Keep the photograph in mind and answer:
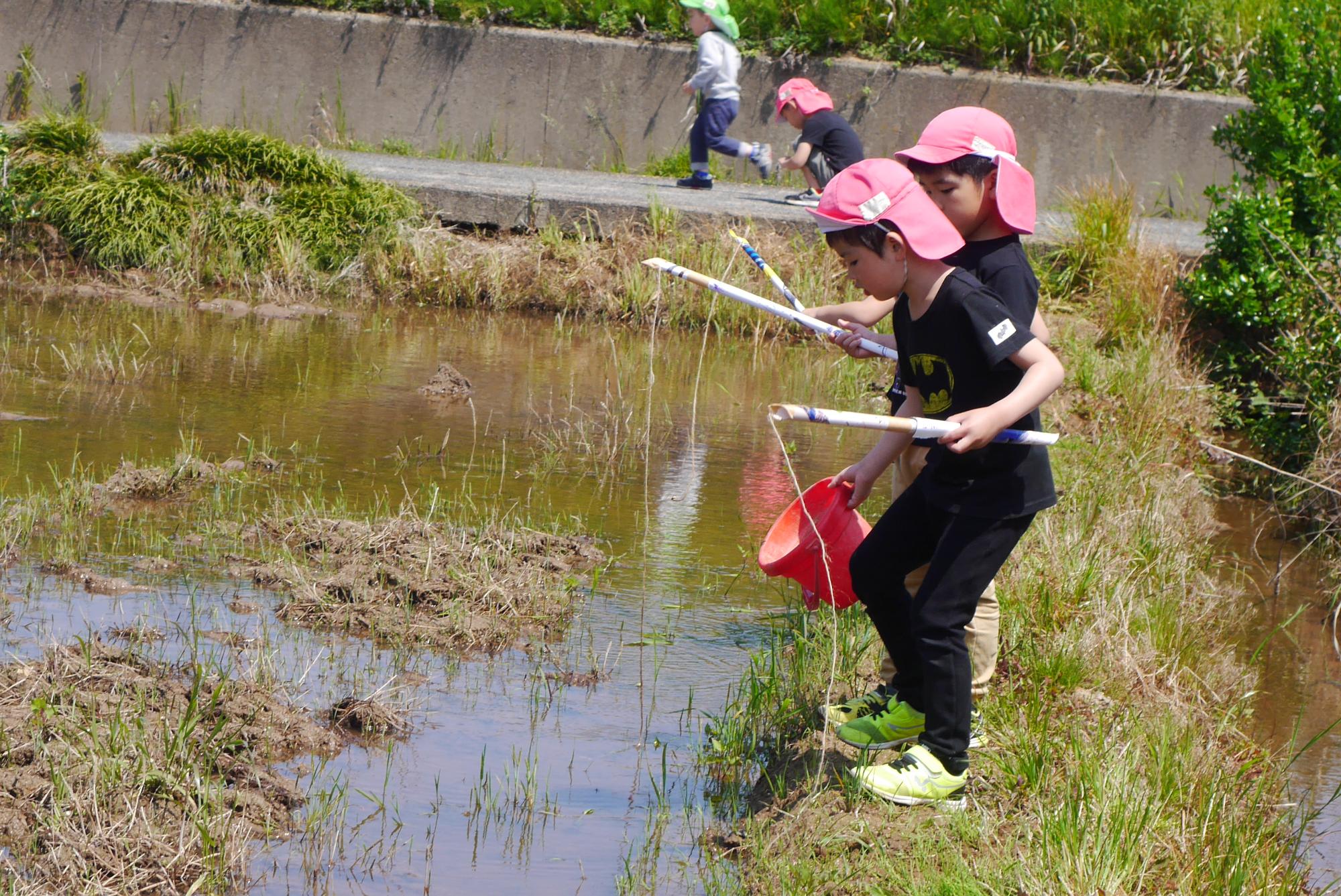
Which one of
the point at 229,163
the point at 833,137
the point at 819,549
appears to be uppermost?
the point at 833,137

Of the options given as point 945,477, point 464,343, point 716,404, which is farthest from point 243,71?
point 945,477

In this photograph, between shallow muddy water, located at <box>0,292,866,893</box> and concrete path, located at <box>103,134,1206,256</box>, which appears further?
concrete path, located at <box>103,134,1206,256</box>

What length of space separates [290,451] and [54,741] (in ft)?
10.5

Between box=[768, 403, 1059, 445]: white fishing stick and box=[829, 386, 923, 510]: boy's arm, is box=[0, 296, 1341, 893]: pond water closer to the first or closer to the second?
box=[829, 386, 923, 510]: boy's arm

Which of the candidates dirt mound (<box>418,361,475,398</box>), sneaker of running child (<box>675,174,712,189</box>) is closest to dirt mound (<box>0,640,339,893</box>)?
dirt mound (<box>418,361,475,398</box>)

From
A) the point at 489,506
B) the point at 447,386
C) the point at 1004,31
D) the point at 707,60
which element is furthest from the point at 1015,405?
the point at 1004,31

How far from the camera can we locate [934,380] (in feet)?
12.0

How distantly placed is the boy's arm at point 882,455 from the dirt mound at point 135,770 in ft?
5.21

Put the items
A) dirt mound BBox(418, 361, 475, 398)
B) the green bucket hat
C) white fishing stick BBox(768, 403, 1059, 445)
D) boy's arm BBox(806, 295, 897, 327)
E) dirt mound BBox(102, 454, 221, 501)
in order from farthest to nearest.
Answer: the green bucket hat
dirt mound BBox(418, 361, 475, 398)
dirt mound BBox(102, 454, 221, 501)
boy's arm BBox(806, 295, 897, 327)
white fishing stick BBox(768, 403, 1059, 445)

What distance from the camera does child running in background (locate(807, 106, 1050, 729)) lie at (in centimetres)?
385

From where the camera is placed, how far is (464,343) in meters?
9.55

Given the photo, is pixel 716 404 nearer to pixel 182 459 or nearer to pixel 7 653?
pixel 182 459

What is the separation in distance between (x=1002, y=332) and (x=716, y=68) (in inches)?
376

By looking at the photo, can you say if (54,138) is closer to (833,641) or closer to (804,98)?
(804,98)
